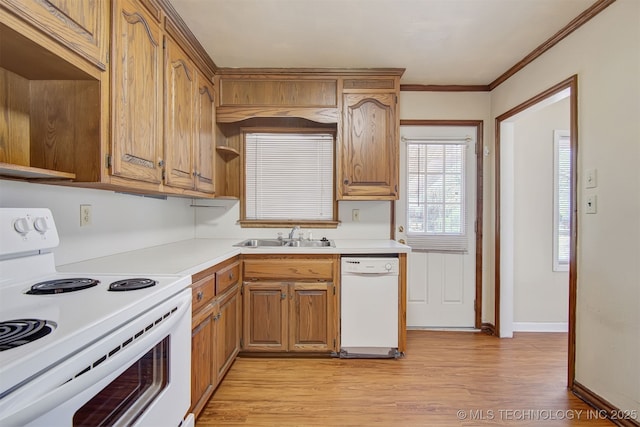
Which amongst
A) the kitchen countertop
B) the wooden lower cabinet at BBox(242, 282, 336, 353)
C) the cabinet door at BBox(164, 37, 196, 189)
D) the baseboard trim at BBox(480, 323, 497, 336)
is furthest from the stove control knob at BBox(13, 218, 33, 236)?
the baseboard trim at BBox(480, 323, 497, 336)

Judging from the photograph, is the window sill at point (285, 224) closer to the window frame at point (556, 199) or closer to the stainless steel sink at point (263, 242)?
the stainless steel sink at point (263, 242)

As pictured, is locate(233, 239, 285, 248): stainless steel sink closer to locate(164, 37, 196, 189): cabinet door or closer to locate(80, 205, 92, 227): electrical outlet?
locate(164, 37, 196, 189): cabinet door

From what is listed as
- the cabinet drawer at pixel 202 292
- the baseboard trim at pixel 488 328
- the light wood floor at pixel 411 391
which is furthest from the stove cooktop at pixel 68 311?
the baseboard trim at pixel 488 328

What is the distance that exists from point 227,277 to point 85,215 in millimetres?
876

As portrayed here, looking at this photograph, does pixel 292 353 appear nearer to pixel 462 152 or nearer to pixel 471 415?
pixel 471 415

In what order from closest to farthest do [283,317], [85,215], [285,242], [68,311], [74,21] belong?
[68,311]
[74,21]
[85,215]
[283,317]
[285,242]

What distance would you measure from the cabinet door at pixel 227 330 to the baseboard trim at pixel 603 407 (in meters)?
2.29

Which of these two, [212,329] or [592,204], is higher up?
[592,204]

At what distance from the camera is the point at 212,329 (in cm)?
185

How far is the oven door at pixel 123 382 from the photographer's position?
2.04 feet

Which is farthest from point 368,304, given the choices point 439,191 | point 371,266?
point 439,191

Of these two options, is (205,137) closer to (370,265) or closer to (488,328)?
(370,265)

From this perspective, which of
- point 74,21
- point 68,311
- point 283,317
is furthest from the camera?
point 283,317

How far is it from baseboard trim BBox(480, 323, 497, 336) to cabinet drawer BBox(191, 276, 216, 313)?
263 centimetres
